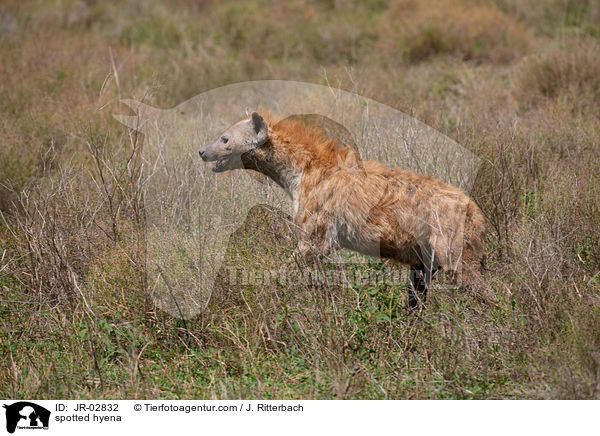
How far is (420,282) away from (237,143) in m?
2.17

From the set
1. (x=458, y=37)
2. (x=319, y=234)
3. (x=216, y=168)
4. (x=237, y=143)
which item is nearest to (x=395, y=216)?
(x=319, y=234)

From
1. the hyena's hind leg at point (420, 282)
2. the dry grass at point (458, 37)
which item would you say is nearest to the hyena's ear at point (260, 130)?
the hyena's hind leg at point (420, 282)

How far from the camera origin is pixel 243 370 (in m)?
4.90

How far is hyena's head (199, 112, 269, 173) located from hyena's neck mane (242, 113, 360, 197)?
0.23ft

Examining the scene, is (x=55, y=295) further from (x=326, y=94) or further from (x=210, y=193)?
(x=326, y=94)

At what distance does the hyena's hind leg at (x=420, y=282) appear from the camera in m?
5.32

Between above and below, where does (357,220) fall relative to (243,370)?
above

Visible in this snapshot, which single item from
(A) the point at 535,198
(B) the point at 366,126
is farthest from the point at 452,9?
(A) the point at 535,198

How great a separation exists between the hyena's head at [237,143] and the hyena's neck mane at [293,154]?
70 mm

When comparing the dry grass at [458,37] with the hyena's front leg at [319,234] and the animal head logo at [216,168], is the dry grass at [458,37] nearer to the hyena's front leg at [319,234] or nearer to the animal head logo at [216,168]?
the animal head logo at [216,168]

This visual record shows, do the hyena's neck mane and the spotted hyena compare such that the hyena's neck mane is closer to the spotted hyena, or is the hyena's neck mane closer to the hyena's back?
the spotted hyena

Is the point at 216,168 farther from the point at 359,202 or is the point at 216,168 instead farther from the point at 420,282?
the point at 420,282

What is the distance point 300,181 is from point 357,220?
2.42 ft
